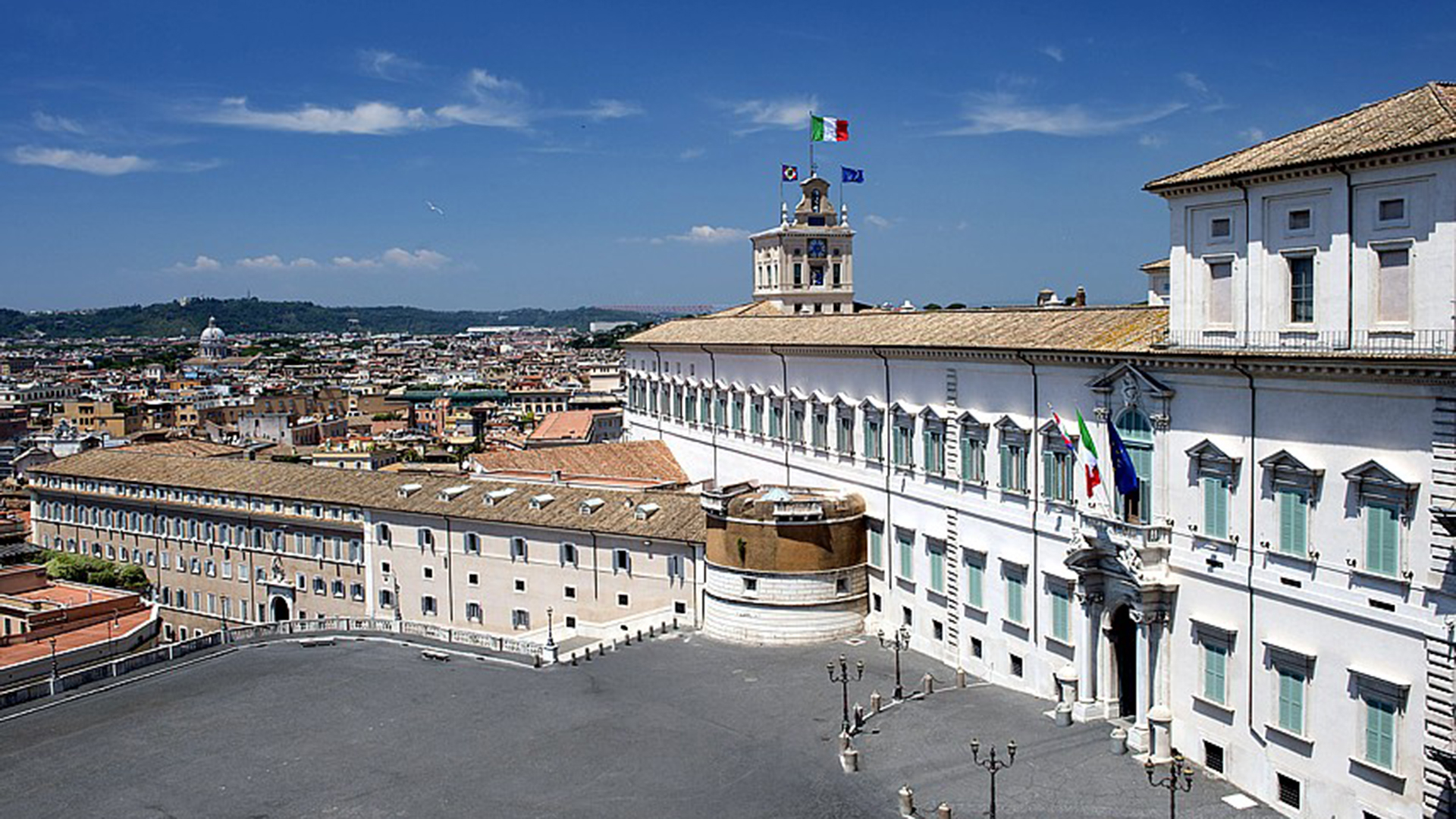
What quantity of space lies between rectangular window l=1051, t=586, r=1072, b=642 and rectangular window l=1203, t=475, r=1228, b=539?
18.0 ft

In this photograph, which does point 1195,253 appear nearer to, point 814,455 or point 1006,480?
point 1006,480

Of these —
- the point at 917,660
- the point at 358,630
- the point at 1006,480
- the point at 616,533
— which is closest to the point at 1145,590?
the point at 1006,480

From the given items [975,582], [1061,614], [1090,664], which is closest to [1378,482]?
[1090,664]

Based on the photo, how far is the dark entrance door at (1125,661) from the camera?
1200 inches

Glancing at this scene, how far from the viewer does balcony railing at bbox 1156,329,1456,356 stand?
22453 mm

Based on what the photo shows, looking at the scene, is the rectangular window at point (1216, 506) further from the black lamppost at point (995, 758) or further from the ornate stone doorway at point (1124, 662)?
the black lamppost at point (995, 758)

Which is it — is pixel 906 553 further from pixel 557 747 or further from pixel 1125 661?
pixel 557 747

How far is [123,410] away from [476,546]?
111 metres

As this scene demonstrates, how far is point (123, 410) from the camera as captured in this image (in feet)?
479

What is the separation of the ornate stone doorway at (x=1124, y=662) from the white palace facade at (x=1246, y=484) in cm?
5

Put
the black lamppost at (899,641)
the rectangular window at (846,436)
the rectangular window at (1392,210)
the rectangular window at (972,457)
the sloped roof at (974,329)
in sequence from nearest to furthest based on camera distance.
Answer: the rectangular window at (1392,210)
the sloped roof at (974,329)
the rectangular window at (972,457)
the black lamppost at (899,641)
the rectangular window at (846,436)

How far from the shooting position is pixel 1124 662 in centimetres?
3067

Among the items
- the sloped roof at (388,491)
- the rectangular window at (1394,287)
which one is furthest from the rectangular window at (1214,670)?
the sloped roof at (388,491)

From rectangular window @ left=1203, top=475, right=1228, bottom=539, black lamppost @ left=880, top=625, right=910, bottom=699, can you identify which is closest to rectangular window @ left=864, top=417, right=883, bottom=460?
black lamppost @ left=880, top=625, right=910, bottom=699
